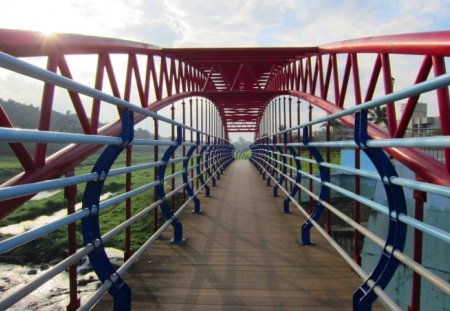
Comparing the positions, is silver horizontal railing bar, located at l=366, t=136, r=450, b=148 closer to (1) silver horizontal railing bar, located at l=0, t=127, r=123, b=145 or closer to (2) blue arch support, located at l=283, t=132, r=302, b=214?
(1) silver horizontal railing bar, located at l=0, t=127, r=123, b=145

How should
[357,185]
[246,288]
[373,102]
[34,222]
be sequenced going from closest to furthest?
[373,102]
[246,288]
[357,185]
[34,222]

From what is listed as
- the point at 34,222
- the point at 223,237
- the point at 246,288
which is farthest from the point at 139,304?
the point at 34,222

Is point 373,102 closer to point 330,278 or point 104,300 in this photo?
point 330,278

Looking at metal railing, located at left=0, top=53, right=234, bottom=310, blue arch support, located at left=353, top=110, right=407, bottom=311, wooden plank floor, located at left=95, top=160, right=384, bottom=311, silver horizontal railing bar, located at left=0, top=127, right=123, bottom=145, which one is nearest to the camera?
silver horizontal railing bar, located at left=0, top=127, right=123, bottom=145

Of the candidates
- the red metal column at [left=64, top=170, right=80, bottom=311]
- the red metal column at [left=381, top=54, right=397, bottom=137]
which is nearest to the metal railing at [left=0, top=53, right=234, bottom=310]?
the red metal column at [left=64, top=170, right=80, bottom=311]

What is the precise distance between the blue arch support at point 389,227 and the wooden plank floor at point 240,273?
475 mm

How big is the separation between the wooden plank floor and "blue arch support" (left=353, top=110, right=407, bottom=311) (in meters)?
0.47

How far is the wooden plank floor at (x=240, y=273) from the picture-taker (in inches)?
108

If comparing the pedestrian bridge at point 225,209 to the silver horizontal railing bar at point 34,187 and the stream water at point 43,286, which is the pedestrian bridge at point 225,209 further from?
the stream water at point 43,286

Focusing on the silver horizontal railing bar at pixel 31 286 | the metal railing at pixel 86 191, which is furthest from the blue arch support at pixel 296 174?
the silver horizontal railing bar at pixel 31 286

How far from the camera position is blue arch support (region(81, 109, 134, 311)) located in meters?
2.13

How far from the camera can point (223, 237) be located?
461 cm

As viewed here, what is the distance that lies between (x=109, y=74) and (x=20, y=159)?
3.87 metres

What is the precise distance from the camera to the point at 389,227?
6.82ft
